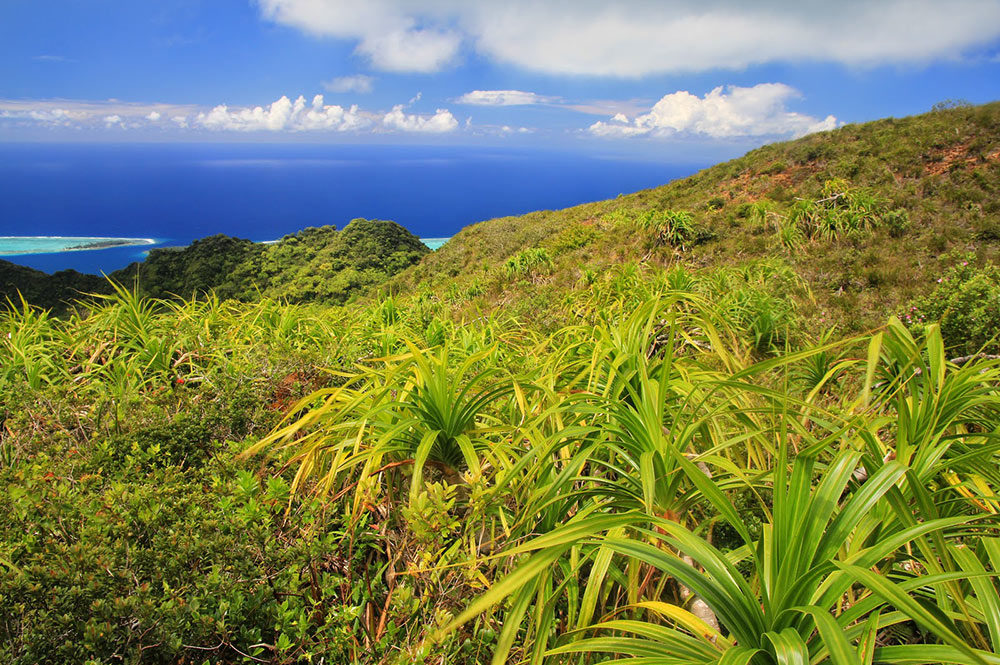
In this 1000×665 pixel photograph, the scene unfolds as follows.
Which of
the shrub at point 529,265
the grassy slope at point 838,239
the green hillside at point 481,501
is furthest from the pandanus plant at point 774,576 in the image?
the shrub at point 529,265

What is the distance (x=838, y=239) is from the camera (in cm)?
894

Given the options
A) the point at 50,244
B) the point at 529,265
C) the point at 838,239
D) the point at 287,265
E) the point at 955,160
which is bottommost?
the point at 50,244

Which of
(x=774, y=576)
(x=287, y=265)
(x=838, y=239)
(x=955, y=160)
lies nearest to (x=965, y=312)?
(x=838, y=239)

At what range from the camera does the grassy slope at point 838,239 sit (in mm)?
7227

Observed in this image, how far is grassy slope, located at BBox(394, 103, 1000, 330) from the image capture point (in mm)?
7227

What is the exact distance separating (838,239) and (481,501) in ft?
33.0

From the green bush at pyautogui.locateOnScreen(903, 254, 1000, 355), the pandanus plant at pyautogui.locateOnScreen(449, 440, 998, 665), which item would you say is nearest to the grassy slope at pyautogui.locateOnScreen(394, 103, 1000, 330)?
the green bush at pyautogui.locateOnScreen(903, 254, 1000, 355)

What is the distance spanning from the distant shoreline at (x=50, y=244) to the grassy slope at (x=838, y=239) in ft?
227

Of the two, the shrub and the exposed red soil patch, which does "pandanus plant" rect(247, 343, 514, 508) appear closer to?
the shrub

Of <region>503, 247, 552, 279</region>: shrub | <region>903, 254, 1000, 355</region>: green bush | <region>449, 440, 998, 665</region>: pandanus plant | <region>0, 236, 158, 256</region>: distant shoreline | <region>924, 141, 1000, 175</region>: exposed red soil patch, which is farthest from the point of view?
<region>0, 236, 158, 256</region>: distant shoreline

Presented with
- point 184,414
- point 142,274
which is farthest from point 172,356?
point 142,274

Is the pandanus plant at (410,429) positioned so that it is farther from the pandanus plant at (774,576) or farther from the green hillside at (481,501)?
the pandanus plant at (774,576)

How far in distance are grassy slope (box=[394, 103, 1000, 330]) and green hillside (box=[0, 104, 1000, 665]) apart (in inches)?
135

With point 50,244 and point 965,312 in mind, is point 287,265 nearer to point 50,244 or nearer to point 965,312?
point 965,312
